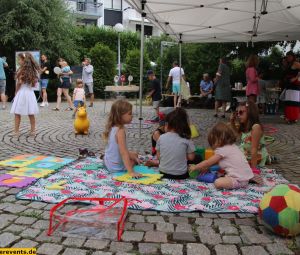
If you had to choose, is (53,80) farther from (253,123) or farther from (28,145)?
(253,123)

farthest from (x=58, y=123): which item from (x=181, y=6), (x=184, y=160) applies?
(x=184, y=160)

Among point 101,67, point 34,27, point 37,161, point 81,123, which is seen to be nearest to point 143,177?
point 37,161

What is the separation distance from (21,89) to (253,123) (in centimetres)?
487

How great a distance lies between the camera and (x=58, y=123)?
1061 cm

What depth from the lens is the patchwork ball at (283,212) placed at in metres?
3.19

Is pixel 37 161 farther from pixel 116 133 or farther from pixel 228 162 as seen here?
pixel 228 162

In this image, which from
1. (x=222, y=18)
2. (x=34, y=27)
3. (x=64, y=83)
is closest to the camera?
(x=222, y=18)

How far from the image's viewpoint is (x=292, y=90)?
1095 centimetres

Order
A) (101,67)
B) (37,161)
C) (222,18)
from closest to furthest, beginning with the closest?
(37,161)
(222,18)
(101,67)

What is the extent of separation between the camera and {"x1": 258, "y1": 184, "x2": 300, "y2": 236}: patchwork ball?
319 centimetres

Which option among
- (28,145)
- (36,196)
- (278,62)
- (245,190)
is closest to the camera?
(36,196)

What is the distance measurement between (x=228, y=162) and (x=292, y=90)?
7.14m

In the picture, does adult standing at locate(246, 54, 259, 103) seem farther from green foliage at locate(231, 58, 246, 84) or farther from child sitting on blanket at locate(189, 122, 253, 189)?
child sitting on blanket at locate(189, 122, 253, 189)

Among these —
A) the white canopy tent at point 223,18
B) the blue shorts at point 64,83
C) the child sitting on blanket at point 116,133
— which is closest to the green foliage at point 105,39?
the blue shorts at point 64,83
